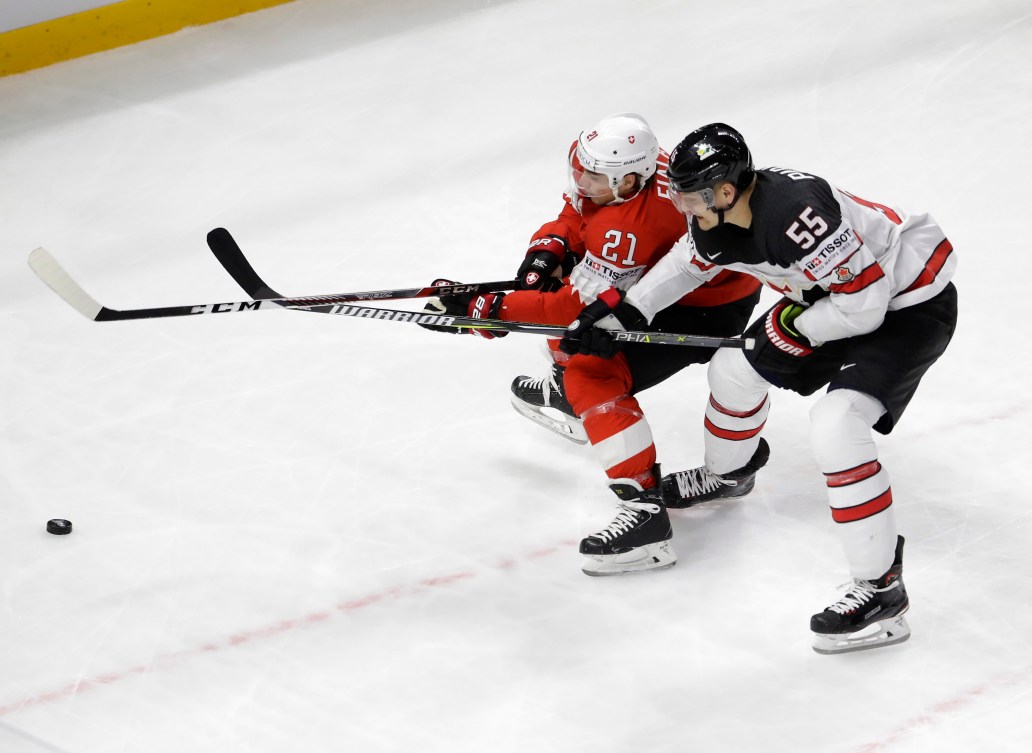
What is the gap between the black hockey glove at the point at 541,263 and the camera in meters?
3.49

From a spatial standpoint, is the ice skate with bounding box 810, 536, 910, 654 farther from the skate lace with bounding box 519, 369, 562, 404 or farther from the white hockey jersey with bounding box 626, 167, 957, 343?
the skate lace with bounding box 519, 369, 562, 404

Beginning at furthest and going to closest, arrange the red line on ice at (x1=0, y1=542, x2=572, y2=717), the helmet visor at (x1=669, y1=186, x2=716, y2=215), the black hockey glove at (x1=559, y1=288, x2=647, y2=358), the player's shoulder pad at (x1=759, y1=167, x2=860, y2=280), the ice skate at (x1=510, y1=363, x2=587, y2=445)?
the ice skate at (x1=510, y1=363, x2=587, y2=445), the black hockey glove at (x1=559, y1=288, x2=647, y2=358), the red line on ice at (x1=0, y1=542, x2=572, y2=717), the helmet visor at (x1=669, y1=186, x2=716, y2=215), the player's shoulder pad at (x1=759, y1=167, x2=860, y2=280)

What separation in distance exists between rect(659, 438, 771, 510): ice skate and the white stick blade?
1.54 metres

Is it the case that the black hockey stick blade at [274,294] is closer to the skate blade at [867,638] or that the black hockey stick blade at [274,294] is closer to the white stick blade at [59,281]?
the white stick blade at [59,281]

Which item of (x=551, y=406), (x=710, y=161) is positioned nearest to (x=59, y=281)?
(x=551, y=406)

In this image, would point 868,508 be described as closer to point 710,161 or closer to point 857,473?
point 857,473

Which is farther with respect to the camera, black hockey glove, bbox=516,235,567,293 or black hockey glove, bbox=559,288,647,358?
black hockey glove, bbox=516,235,567,293

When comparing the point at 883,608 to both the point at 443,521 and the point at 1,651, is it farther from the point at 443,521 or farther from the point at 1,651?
the point at 1,651

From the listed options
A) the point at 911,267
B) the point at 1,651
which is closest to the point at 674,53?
the point at 911,267

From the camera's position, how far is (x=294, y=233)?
4859 millimetres

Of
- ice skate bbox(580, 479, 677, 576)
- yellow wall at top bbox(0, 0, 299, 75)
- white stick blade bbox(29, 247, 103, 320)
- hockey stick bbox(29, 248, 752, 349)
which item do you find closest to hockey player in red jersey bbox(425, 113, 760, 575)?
ice skate bbox(580, 479, 677, 576)

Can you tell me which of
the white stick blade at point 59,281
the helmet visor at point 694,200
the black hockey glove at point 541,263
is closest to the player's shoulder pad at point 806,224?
the helmet visor at point 694,200

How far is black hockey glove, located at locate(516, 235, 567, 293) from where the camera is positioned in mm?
3494

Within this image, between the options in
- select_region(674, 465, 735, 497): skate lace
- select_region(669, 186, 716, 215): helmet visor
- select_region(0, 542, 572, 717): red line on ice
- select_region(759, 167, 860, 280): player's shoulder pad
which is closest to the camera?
select_region(759, 167, 860, 280): player's shoulder pad
